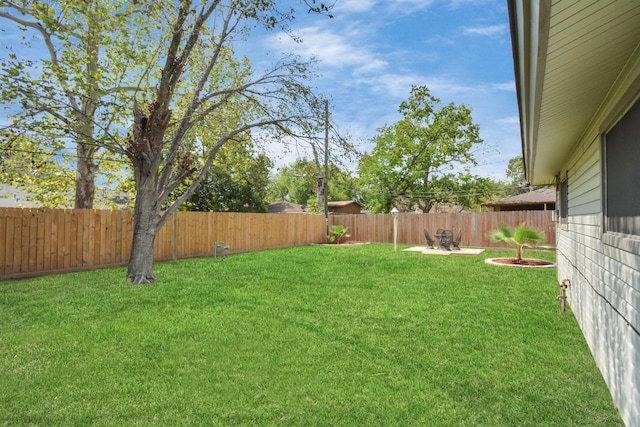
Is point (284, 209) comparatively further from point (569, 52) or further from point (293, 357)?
point (569, 52)

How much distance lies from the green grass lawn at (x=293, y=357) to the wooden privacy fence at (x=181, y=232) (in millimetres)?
1309

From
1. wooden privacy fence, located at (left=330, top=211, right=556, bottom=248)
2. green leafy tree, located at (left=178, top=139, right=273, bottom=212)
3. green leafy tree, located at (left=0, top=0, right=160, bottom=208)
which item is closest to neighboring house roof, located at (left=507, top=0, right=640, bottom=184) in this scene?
green leafy tree, located at (left=0, top=0, right=160, bottom=208)

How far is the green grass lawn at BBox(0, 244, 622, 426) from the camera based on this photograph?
2.43 m

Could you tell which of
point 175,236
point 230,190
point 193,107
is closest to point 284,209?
point 230,190

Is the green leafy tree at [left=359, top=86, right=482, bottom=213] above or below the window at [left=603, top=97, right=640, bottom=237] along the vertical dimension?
above

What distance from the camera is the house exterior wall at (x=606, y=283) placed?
210cm

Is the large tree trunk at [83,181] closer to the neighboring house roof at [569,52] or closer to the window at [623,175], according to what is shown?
the neighboring house roof at [569,52]

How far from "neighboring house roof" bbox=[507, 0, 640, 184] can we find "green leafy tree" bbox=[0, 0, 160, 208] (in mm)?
6562

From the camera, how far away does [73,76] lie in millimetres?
8797

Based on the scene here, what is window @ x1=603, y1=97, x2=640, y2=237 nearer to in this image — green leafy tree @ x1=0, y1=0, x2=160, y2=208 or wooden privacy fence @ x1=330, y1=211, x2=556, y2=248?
green leafy tree @ x1=0, y1=0, x2=160, y2=208

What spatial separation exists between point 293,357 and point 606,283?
2675 millimetres

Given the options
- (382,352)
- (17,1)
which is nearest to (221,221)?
(17,1)

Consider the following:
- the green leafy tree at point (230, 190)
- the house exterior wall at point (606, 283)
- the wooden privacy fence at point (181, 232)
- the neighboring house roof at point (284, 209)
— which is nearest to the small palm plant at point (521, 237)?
the house exterior wall at point (606, 283)

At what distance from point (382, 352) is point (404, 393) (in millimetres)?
805
